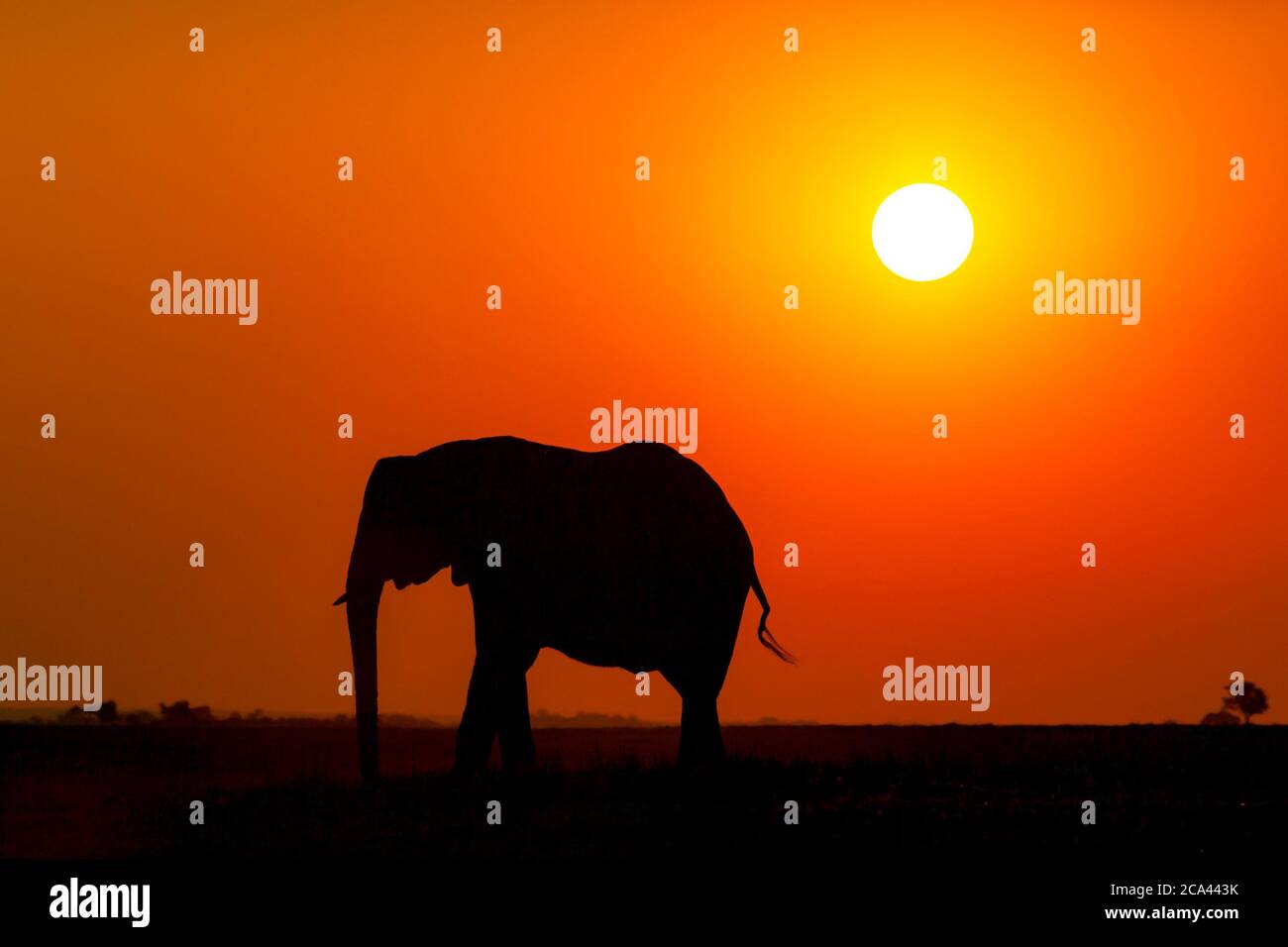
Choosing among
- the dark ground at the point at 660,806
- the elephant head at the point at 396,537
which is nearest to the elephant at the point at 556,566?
the elephant head at the point at 396,537

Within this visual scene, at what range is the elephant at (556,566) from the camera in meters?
22.0

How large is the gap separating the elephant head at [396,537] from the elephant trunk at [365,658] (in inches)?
0.4

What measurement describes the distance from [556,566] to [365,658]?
233 cm

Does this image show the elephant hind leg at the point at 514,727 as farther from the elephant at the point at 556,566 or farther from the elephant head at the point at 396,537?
the elephant head at the point at 396,537

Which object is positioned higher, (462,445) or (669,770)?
(462,445)

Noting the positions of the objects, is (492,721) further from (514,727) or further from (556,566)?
(556,566)

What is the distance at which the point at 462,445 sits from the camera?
22.9 m

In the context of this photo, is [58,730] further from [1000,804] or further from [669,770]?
[1000,804]

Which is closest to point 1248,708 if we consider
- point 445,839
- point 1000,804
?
point 1000,804

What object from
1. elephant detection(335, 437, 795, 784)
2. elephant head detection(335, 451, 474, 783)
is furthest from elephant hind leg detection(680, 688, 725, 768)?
elephant head detection(335, 451, 474, 783)

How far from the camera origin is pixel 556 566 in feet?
74.6

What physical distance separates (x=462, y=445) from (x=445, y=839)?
5.27 m

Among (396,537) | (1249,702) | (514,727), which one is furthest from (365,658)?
(1249,702)
